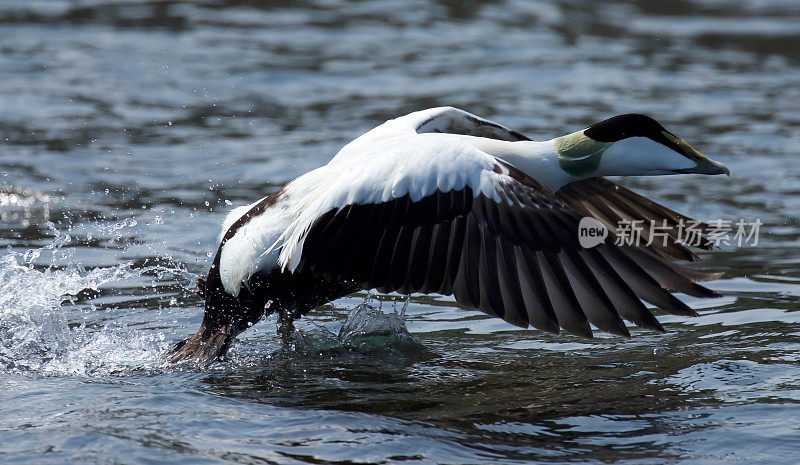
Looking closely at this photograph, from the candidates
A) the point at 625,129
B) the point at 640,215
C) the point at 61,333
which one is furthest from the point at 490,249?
the point at 61,333

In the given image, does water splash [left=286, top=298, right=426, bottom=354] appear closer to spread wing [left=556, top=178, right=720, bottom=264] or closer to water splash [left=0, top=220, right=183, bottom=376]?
water splash [left=0, top=220, right=183, bottom=376]

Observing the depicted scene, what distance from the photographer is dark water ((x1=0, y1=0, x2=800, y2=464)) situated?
13.0ft

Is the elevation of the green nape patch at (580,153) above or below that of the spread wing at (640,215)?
above

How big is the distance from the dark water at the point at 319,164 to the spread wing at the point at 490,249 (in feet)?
1.28

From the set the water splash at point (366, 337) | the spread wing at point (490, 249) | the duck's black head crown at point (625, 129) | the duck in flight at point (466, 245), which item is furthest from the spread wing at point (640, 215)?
the water splash at point (366, 337)

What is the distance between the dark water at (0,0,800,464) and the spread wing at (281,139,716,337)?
1.28ft

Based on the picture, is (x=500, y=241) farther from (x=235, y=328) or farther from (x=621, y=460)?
(x=235, y=328)

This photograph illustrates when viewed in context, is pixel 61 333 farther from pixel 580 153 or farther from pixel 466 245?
pixel 580 153

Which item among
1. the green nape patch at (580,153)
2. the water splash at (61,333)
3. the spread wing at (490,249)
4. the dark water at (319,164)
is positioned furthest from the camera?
the green nape patch at (580,153)

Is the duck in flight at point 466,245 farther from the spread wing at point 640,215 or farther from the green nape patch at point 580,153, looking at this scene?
the spread wing at point 640,215

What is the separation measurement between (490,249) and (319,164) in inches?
166

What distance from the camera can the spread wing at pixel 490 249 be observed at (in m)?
4.22

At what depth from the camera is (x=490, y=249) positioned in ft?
14.0

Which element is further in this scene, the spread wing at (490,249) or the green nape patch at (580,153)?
the green nape patch at (580,153)
